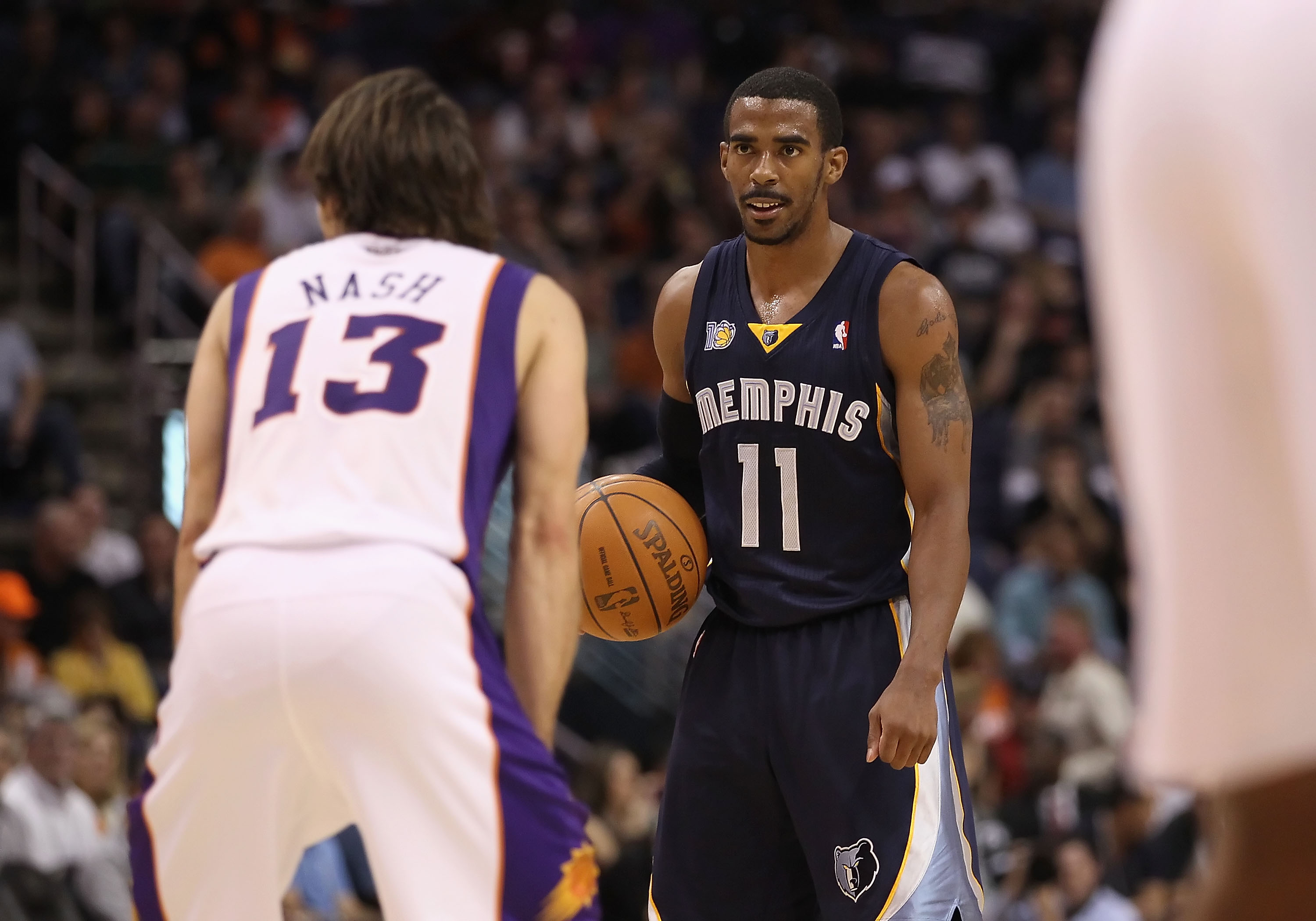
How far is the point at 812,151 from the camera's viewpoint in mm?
4285

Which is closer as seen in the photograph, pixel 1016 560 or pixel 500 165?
pixel 1016 560

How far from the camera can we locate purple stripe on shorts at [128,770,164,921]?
324 centimetres

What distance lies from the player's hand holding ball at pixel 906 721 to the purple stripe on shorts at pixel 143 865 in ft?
5.04

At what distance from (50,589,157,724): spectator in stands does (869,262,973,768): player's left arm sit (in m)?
6.66

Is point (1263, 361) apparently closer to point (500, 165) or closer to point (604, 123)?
point (500, 165)

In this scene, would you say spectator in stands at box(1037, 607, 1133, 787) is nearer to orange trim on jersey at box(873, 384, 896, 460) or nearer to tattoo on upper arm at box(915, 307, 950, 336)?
orange trim on jersey at box(873, 384, 896, 460)

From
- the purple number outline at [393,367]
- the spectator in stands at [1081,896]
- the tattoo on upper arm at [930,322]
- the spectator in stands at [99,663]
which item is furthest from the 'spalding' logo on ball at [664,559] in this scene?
the spectator in stands at [99,663]

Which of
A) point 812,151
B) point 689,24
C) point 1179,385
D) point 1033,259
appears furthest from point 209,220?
point 1179,385

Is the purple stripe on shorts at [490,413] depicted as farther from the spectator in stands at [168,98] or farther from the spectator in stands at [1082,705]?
the spectator in stands at [168,98]

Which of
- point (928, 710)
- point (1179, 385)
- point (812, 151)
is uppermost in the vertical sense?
point (812, 151)

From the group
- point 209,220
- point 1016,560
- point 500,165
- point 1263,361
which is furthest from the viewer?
point 500,165

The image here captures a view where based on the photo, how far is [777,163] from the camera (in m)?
4.27

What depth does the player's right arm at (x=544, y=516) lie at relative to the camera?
3.39 metres

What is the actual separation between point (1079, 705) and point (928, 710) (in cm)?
694
